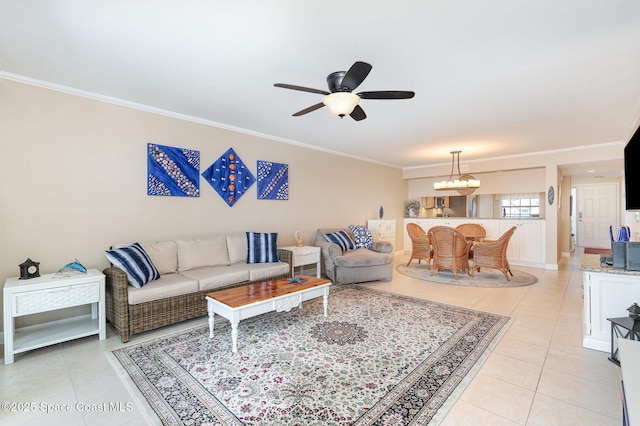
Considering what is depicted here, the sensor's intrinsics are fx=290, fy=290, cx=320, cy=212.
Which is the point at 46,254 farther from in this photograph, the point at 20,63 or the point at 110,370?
the point at 20,63

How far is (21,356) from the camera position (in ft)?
8.11

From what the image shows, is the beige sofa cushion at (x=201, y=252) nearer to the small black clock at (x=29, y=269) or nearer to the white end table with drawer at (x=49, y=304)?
the white end table with drawer at (x=49, y=304)

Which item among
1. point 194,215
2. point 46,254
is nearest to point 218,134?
point 194,215

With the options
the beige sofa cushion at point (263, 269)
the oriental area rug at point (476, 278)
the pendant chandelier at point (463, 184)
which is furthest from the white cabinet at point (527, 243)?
the beige sofa cushion at point (263, 269)

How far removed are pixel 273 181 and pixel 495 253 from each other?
4085 millimetres

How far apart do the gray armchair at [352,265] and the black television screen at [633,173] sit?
3.00m

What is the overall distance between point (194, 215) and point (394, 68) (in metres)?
3.13

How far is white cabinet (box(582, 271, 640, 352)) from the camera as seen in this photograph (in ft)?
7.97

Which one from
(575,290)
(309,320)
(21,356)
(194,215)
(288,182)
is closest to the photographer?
(21,356)

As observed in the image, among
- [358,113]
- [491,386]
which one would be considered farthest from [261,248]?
[491,386]

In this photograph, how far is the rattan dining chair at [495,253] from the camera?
5.04 metres

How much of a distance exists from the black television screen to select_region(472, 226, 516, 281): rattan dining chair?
221cm

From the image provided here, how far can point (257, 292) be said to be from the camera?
293cm

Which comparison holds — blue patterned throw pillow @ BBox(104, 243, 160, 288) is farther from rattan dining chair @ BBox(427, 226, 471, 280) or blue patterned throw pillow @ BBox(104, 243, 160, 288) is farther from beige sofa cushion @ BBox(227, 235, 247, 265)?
rattan dining chair @ BBox(427, 226, 471, 280)
